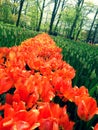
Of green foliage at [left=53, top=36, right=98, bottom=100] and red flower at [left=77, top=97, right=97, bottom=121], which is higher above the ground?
red flower at [left=77, top=97, right=97, bottom=121]

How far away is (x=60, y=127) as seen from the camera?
45.4 inches

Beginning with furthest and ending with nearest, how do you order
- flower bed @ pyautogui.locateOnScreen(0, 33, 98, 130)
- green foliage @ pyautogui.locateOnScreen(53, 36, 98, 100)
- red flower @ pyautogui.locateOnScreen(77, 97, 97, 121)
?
1. green foliage @ pyautogui.locateOnScreen(53, 36, 98, 100)
2. red flower @ pyautogui.locateOnScreen(77, 97, 97, 121)
3. flower bed @ pyautogui.locateOnScreen(0, 33, 98, 130)

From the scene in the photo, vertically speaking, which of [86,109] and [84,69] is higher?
[86,109]

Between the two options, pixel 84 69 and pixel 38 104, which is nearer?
pixel 38 104

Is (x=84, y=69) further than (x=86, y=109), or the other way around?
(x=84, y=69)

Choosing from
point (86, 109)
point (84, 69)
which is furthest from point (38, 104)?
point (84, 69)

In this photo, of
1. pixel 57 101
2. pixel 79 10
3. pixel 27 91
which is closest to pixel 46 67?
pixel 57 101

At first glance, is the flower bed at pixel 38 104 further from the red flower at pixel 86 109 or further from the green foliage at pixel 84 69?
the green foliage at pixel 84 69

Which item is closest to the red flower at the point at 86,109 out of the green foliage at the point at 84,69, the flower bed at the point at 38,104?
the flower bed at the point at 38,104

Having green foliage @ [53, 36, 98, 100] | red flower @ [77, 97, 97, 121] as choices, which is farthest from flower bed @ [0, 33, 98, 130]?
green foliage @ [53, 36, 98, 100]

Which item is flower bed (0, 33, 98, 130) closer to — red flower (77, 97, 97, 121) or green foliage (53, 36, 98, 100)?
red flower (77, 97, 97, 121)

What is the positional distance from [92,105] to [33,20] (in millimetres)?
57764

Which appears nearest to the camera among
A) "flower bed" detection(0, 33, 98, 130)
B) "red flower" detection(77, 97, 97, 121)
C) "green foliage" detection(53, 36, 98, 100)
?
"flower bed" detection(0, 33, 98, 130)

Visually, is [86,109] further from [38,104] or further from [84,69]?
[84,69]
